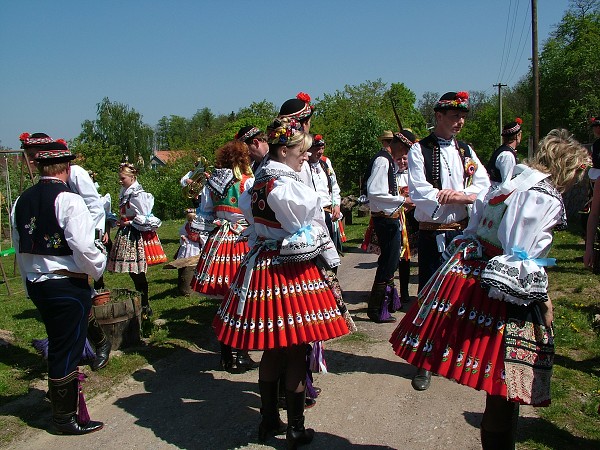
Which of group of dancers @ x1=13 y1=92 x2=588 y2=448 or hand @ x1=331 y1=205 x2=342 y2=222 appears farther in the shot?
hand @ x1=331 y1=205 x2=342 y2=222

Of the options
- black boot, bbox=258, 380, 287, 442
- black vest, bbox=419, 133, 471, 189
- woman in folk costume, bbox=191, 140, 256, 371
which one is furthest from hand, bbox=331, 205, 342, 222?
black boot, bbox=258, 380, 287, 442

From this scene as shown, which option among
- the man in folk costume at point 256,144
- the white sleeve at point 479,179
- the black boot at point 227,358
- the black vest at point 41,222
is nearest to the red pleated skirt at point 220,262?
the black boot at point 227,358

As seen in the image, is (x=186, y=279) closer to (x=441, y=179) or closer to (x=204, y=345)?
(x=204, y=345)

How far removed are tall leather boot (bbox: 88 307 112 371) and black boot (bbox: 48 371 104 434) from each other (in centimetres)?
106

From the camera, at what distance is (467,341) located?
8.55 feet

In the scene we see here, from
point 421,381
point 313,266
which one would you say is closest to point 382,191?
point 421,381

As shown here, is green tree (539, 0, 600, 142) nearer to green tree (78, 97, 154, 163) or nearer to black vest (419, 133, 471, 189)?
black vest (419, 133, 471, 189)

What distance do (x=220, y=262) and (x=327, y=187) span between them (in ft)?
7.36

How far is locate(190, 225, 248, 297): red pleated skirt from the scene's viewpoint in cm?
495

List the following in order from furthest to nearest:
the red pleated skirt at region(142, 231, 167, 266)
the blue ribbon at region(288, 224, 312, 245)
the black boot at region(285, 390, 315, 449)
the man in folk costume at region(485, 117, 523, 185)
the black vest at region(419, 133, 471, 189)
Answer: the red pleated skirt at region(142, 231, 167, 266) < the man in folk costume at region(485, 117, 523, 185) < the black vest at region(419, 133, 471, 189) < the black boot at region(285, 390, 315, 449) < the blue ribbon at region(288, 224, 312, 245)

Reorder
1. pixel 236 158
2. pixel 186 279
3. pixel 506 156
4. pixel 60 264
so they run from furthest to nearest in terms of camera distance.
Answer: pixel 186 279 → pixel 506 156 → pixel 236 158 → pixel 60 264

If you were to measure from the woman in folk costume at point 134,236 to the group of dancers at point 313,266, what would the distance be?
5.31 feet

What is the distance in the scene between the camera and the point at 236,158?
5113 mm

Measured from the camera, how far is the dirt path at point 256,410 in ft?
11.8
